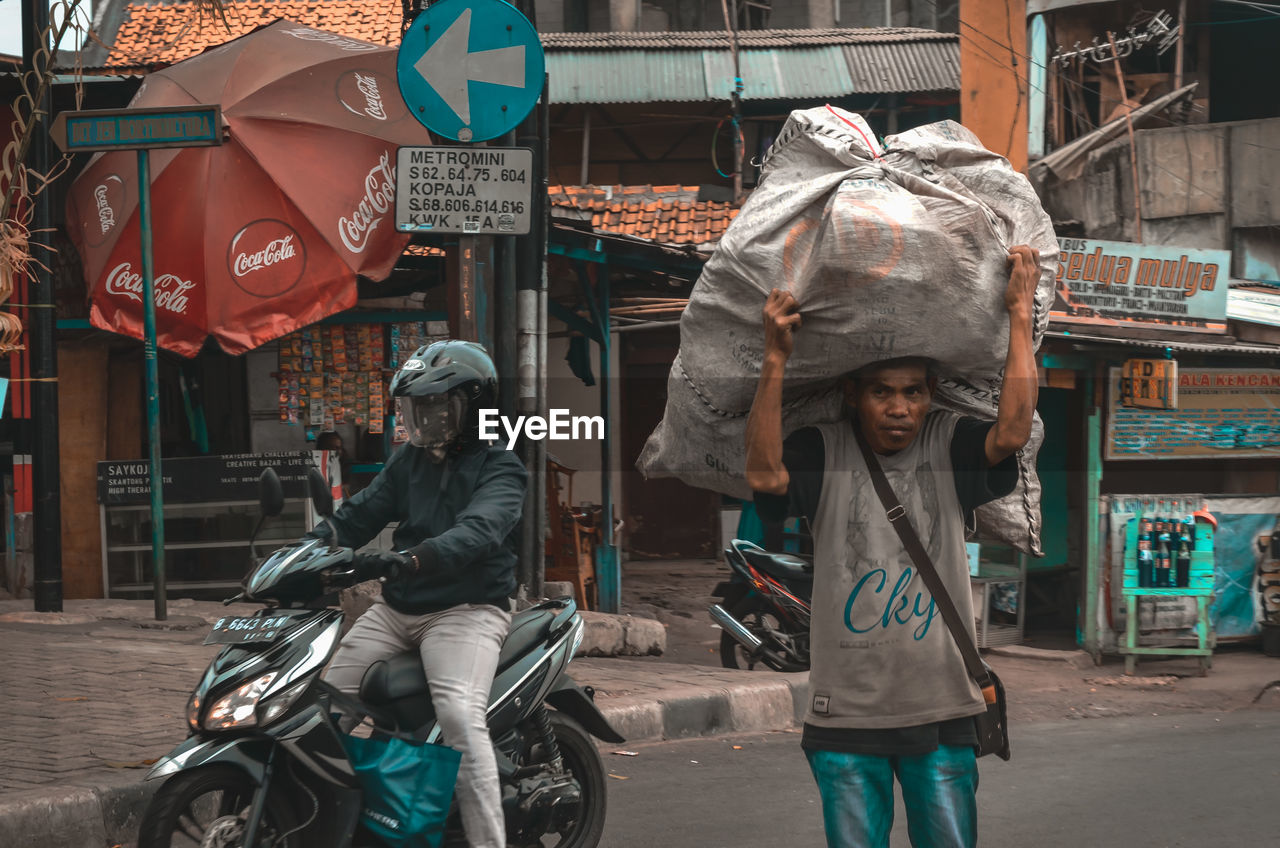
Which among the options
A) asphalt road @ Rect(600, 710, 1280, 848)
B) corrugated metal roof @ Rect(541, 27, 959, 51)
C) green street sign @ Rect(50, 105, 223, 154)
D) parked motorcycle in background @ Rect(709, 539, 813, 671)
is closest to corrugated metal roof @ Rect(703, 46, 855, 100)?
corrugated metal roof @ Rect(541, 27, 959, 51)

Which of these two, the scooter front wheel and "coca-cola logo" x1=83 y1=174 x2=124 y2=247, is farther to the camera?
"coca-cola logo" x1=83 y1=174 x2=124 y2=247

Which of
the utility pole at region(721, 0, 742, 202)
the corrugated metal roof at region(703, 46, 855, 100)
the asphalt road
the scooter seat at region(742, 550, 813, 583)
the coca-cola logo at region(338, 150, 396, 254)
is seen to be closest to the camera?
the asphalt road

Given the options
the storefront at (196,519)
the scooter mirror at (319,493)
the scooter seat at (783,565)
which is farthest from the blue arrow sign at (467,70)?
the storefront at (196,519)

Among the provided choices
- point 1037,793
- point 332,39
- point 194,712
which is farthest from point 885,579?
point 332,39

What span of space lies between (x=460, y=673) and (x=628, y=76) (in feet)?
45.2

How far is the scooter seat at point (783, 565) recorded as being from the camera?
8438 millimetres

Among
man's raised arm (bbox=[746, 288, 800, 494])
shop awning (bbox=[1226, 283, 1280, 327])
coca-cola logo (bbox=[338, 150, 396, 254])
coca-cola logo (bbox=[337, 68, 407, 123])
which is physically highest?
coca-cola logo (bbox=[337, 68, 407, 123])

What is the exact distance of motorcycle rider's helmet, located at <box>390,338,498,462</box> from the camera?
12.8 ft

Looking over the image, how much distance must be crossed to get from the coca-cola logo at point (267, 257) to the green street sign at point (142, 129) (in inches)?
62.5

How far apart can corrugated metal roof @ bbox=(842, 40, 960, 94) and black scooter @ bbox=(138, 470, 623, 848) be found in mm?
13411

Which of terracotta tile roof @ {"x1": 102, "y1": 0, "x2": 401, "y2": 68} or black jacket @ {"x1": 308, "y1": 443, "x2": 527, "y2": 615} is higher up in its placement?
terracotta tile roof @ {"x1": 102, "y1": 0, "x2": 401, "y2": 68}

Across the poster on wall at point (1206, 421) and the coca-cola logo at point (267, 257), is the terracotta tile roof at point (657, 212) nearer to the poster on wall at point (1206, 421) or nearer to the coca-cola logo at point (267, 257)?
the coca-cola logo at point (267, 257)

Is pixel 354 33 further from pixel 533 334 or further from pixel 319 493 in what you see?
pixel 319 493

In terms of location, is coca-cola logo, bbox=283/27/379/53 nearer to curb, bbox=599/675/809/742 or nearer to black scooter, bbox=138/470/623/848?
curb, bbox=599/675/809/742
